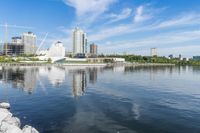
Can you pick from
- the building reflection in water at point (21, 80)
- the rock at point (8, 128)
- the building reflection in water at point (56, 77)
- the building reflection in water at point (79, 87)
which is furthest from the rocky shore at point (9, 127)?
the building reflection in water at point (56, 77)

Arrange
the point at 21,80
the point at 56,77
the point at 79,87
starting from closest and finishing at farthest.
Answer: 1. the point at 79,87
2. the point at 21,80
3. the point at 56,77

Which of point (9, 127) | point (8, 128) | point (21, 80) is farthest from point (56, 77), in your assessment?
point (8, 128)

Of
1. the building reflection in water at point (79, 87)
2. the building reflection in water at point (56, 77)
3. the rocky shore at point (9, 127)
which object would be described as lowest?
the building reflection in water at point (79, 87)

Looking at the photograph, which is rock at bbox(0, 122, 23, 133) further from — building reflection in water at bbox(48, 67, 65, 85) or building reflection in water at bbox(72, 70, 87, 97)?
building reflection in water at bbox(48, 67, 65, 85)

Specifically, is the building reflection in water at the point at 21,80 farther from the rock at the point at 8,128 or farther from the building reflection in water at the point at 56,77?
the rock at the point at 8,128

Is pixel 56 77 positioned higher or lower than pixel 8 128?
lower

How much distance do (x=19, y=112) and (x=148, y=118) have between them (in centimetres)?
2055

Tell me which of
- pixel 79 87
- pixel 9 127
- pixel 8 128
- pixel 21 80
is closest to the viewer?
pixel 8 128

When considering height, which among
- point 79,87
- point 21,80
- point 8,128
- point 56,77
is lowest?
point 79,87

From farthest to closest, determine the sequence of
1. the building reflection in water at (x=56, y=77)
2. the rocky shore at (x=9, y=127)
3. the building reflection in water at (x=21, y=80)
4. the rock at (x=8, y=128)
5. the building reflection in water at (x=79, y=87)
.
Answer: the building reflection in water at (x=56, y=77) → the building reflection in water at (x=21, y=80) → the building reflection in water at (x=79, y=87) → the rocky shore at (x=9, y=127) → the rock at (x=8, y=128)

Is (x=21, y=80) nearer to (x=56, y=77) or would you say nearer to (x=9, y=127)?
(x=56, y=77)

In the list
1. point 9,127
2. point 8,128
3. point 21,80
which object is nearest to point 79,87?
point 21,80

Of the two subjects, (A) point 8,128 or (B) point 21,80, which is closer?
(A) point 8,128

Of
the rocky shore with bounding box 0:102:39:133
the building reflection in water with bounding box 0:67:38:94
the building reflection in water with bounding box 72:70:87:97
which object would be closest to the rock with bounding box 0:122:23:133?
the rocky shore with bounding box 0:102:39:133
